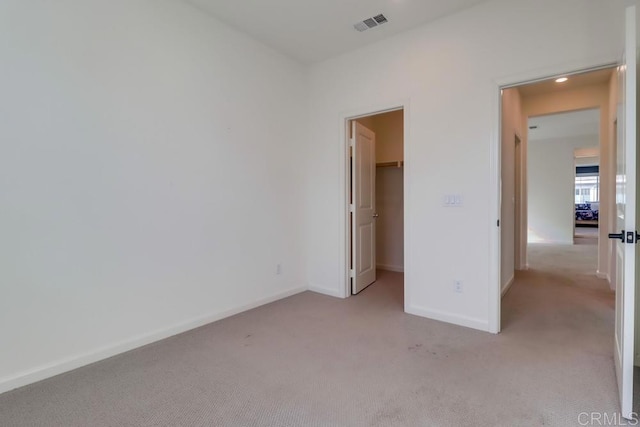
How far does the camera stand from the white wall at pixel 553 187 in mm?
7926

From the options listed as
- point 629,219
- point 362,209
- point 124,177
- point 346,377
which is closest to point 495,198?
point 629,219

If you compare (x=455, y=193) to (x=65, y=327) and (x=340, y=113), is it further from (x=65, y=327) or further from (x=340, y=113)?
(x=65, y=327)

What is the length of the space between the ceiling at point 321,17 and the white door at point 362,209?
976 mm

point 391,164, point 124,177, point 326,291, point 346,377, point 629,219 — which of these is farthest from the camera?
point 391,164

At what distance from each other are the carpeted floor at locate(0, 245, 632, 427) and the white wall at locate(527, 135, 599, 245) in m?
5.95

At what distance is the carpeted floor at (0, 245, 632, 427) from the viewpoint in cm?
169

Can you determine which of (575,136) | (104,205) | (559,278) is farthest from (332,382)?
(575,136)

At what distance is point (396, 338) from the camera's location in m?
2.64

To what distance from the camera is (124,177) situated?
243cm

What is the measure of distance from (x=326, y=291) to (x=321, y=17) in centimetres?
305

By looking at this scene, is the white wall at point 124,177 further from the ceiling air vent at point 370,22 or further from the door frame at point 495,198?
the door frame at point 495,198

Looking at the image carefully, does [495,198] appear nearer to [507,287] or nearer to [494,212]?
[494,212]

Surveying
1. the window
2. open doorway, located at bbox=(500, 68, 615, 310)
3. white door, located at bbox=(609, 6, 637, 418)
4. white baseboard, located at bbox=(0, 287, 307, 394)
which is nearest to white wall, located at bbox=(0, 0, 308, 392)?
white baseboard, located at bbox=(0, 287, 307, 394)

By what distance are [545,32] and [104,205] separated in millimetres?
3701
